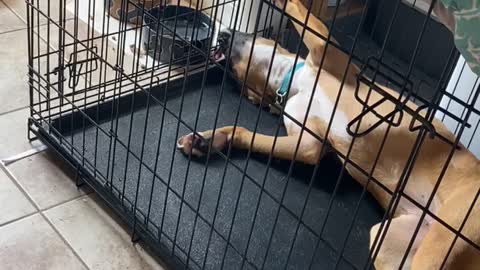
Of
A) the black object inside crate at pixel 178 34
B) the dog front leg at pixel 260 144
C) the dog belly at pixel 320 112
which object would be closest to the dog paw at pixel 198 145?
the dog front leg at pixel 260 144

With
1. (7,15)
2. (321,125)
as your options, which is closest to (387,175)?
(321,125)

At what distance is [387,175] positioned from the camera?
57.6 inches

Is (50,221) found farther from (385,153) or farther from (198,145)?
(385,153)

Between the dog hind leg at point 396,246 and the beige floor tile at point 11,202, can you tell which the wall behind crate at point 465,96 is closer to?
the dog hind leg at point 396,246

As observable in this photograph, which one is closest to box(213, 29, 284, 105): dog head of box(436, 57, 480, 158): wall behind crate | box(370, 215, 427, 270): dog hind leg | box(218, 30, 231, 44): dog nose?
box(218, 30, 231, 44): dog nose

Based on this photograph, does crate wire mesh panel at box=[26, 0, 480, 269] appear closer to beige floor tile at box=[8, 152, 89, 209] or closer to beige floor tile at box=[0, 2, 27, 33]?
beige floor tile at box=[8, 152, 89, 209]

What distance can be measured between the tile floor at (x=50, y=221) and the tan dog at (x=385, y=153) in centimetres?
26

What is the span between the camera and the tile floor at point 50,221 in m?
1.40

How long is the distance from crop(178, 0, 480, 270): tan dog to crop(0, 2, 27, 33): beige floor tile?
2.36ft

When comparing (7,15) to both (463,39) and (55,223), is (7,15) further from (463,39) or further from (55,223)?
(463,39)

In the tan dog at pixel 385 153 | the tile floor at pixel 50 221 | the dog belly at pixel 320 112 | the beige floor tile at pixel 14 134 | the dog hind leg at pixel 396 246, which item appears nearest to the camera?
the tan dog at pixel 385 153

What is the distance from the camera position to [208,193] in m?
1.52

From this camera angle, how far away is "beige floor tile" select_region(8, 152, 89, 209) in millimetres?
1528

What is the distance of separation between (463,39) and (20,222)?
1028 millimetres
